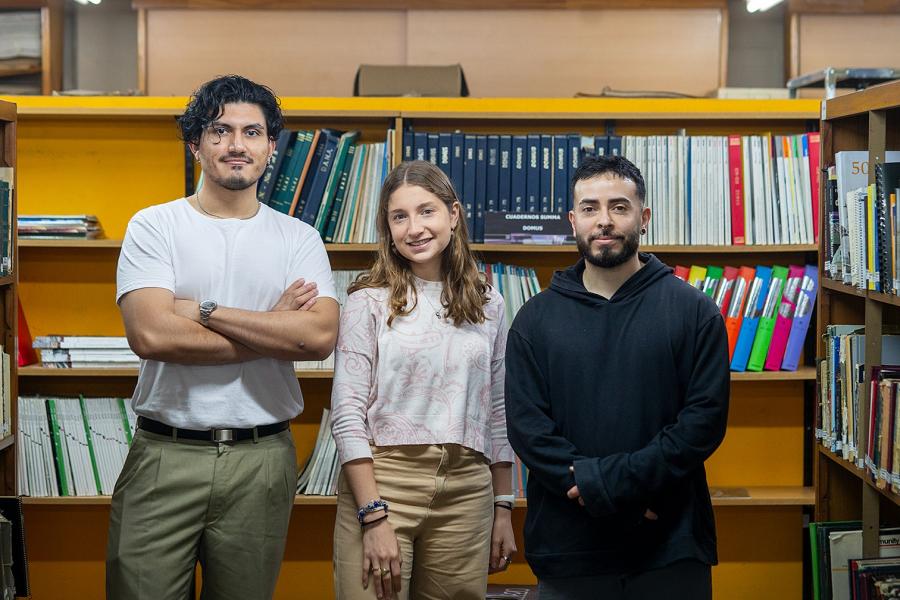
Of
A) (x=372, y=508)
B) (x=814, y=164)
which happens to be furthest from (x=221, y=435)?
(x=814, y=164)

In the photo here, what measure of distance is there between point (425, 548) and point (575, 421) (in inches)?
17.4

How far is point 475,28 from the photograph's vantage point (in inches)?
173

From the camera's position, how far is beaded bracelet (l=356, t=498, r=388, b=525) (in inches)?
73.9

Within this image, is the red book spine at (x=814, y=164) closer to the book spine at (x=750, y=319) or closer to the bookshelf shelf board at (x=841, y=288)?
the book spine at (x=750, y=319)

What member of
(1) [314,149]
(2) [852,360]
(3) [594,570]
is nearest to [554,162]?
(1) [314,149]

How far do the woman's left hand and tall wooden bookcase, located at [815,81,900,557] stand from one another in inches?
33.7

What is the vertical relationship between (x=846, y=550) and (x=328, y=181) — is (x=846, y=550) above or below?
below

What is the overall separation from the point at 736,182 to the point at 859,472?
1.22m

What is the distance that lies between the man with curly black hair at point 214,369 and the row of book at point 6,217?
483mm

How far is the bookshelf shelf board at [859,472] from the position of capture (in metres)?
2.04

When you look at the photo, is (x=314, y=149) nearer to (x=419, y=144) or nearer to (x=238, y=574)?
(x=419, y=144)

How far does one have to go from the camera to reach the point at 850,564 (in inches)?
85.7

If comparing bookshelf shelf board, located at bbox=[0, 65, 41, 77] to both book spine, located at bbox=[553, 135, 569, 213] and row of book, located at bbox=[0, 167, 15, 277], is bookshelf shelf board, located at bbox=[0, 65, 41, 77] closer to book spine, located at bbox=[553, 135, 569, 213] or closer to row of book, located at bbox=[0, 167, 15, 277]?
row of book, located at bbox=[0, 167, 15, 277]

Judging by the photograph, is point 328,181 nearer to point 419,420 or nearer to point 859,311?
point 419,420
